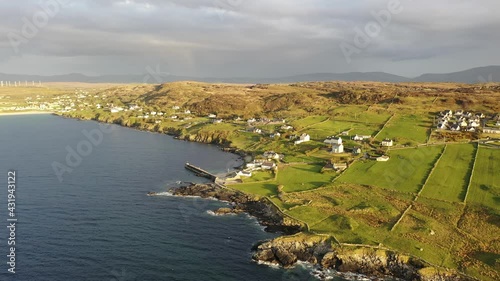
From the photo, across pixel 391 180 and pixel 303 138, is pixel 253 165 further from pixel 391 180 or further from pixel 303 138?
Answer: pixel 391 180

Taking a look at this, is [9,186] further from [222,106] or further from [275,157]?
[222,106]

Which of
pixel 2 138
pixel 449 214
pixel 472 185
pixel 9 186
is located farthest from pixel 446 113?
pixel 2 138

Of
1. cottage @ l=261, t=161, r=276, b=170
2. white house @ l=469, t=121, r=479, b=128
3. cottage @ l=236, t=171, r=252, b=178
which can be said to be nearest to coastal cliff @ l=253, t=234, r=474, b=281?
cottage @ l=236, t=171, r=252, b=178

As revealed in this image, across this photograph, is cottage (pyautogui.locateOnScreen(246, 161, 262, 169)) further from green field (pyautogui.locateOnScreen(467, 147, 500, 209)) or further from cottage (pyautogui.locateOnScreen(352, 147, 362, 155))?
green field (pyautogui.locateOnScreen(467, 147, 500, 209))

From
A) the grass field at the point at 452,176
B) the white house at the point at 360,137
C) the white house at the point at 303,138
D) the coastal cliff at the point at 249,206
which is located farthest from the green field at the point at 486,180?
the white house at the point at 303,138

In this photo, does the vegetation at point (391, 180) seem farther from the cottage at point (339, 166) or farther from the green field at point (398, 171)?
the cottage at point (339, 166)

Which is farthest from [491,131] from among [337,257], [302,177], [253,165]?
[337,257]

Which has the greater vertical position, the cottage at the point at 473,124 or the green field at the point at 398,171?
the cottage at the point at 473,124
